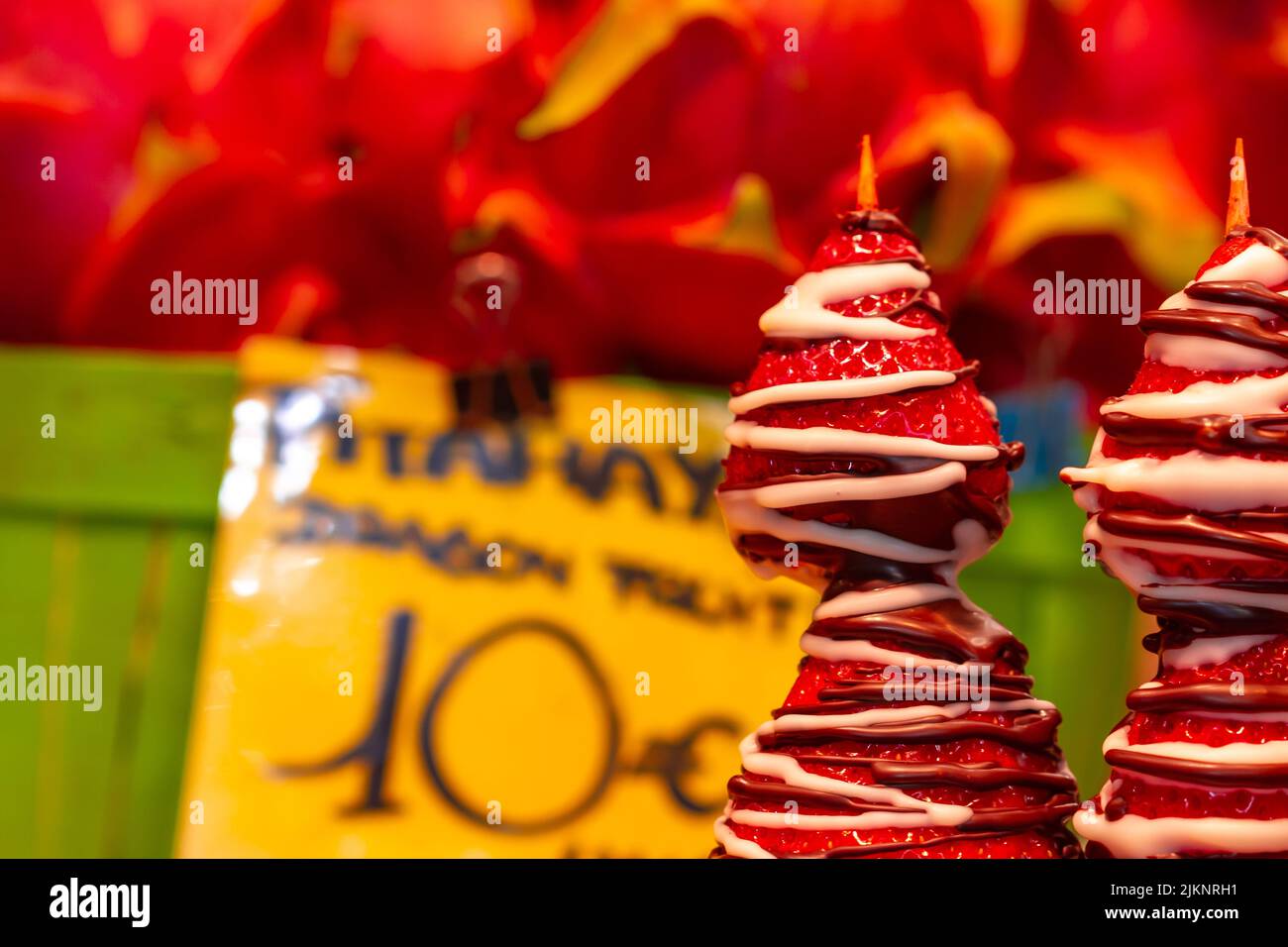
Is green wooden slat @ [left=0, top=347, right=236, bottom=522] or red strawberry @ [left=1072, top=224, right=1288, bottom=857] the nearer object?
red strawberry @ [left=1072, top=224, right=1288, bottom=857]

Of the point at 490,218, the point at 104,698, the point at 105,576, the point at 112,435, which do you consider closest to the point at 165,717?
the point at 104,698

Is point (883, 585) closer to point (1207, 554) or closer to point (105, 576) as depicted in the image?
point (1207, 554)

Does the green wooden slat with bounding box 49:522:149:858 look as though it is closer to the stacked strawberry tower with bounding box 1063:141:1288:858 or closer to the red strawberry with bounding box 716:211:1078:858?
the red strawberry with bounding box 716:211:1078:858

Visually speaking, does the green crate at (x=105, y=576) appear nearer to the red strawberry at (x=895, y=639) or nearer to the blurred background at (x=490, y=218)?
the blurred background at (x=490, y=218)

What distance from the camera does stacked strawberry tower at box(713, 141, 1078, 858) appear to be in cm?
114

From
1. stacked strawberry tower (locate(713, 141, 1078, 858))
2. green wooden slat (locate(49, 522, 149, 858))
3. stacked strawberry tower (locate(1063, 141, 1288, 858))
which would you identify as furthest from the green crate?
stacked strawberry tower (locate(1063, 141, 1288, 858))

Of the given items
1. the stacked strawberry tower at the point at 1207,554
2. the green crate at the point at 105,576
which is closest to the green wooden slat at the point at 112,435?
the green crate at the point at 105,576

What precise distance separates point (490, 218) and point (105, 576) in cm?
90

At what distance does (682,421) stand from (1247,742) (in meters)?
1.52

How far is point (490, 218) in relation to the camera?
250 centimetres

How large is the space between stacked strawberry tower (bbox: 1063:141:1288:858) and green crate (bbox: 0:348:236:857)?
1.74m

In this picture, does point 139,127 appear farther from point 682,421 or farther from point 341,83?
point 682,421

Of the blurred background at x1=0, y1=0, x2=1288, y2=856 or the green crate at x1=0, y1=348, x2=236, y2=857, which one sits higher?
the blurred background at x1=0, y1=0, x2=1288, y2=856
